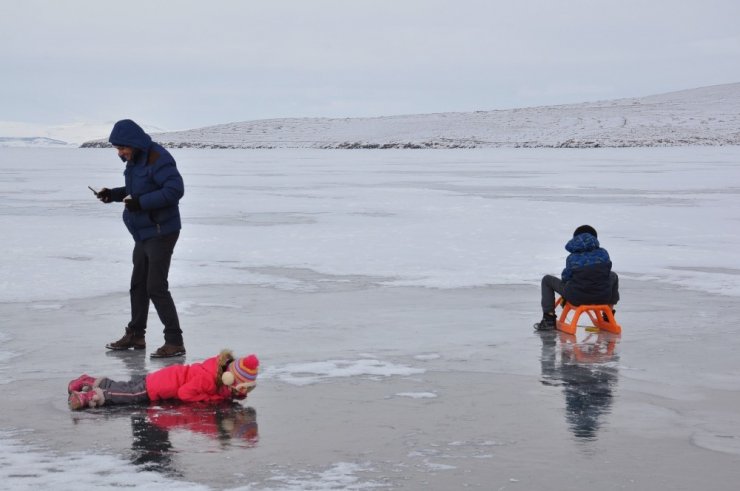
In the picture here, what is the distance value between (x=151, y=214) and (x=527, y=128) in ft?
300

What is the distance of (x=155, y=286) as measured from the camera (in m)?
7.88

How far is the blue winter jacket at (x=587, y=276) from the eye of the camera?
8766mm

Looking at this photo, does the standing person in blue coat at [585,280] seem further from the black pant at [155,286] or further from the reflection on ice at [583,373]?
the black pant at [155,286]

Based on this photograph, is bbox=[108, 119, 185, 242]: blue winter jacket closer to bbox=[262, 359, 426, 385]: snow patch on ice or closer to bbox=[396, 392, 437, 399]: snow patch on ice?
bbox=[262, 359, 426, 385]: snow patch on ice

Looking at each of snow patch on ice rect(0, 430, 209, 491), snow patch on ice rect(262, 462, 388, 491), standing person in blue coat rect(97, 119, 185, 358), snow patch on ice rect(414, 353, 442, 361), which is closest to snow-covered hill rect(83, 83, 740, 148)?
snow patch on ice rect(414, 353, 442, 361)

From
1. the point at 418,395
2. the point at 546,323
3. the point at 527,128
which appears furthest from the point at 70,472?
the point at 527,128

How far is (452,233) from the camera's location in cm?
1647

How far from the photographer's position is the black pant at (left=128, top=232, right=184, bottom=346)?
777 cm

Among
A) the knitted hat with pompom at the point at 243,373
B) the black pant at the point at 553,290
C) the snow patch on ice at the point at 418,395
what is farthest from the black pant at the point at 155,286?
the black pant at the point at 553,290

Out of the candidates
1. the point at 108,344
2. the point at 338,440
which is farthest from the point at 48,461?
the point at 108,344

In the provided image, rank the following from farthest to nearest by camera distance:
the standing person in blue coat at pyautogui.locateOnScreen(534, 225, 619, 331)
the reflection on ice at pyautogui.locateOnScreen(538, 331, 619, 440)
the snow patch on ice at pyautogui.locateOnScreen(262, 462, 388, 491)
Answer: the standing person in blue coat at pyautogui.locateOnScreen(534, 225, 619, 331), the reflection on ice at pyautogui.locateOnScreen(538, 331, 619, 440), the snow patch on ice at pyautogui.locateOnScreen(262, 462, 388, 491)

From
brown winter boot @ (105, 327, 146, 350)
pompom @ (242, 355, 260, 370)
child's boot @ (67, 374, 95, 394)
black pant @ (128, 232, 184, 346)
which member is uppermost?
black pant @ (128, 232, 184, 346)

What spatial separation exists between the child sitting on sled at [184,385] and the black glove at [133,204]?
1.70 metres

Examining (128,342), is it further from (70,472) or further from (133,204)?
(70,472)
